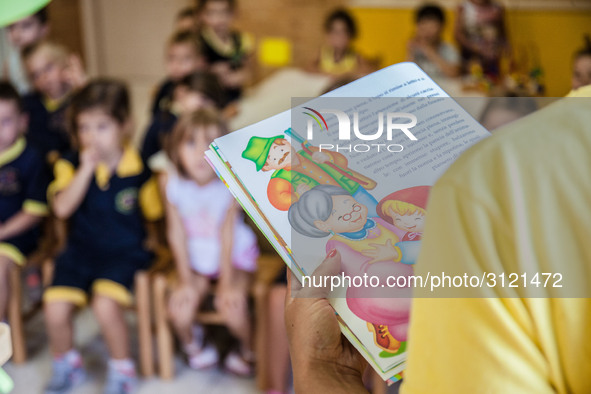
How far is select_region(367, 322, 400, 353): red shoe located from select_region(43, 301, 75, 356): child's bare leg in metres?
1.41

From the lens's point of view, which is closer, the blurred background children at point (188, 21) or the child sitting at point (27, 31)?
the child sitting at point (27, 31)

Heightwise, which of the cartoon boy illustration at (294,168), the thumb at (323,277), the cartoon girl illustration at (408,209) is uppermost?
the cartoon boy illustration at (294,168)

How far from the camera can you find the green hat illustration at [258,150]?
662 millimetres

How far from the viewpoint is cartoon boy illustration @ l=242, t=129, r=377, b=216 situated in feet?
2.08

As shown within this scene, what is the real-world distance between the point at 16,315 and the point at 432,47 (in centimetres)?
271

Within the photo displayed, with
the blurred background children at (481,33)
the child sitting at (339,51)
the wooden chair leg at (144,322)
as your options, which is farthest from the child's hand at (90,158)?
the blurred background children at (481,33)

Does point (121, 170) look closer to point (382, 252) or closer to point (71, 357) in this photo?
point (71, 357)

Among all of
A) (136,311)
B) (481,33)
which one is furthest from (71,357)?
(481,33)

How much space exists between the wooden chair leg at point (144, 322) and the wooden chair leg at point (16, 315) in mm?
402

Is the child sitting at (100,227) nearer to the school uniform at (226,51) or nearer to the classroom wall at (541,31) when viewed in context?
the school uniform at (226,51)

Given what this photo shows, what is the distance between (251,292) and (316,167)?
1200 millimetres

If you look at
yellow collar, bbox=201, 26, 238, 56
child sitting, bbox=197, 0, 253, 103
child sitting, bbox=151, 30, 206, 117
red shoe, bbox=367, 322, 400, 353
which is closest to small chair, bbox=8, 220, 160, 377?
child sitting, bbox=151, 30, 206, 117

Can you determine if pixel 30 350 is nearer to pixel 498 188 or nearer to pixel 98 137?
pixel 98 137

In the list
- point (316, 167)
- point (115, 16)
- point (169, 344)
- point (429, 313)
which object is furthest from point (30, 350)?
point (115, 16)
